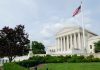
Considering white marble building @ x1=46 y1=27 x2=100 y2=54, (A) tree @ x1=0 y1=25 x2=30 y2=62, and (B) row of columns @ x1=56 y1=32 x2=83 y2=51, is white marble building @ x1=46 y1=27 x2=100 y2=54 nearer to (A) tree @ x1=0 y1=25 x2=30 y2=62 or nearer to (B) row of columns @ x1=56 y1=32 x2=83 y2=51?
(B) row of columns @ x1=56 y1=32 x2=83 y2=51

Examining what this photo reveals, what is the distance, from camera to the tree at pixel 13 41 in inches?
2286

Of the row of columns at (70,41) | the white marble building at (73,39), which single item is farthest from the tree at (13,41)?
the row of columns at (70,41)

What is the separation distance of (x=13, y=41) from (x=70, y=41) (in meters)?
66.5

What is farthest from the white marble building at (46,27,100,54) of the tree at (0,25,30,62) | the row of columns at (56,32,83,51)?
the tree at (0,25,30,62)

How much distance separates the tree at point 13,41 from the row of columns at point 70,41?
60.0 meters

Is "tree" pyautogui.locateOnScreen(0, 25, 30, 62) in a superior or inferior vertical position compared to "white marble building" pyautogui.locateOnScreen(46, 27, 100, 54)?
inferior

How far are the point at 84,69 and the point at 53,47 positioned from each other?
115421mm

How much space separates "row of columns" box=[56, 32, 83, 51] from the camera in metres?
119

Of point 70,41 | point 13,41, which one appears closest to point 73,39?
point 70,41

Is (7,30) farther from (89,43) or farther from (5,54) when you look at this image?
(89,43)

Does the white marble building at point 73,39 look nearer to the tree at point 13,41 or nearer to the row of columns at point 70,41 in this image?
the row of columns at point 70,41

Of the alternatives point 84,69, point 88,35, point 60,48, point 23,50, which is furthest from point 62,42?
point 84,69

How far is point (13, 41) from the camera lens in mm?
58969

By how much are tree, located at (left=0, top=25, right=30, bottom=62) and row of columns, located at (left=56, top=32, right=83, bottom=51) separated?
60036 mm
